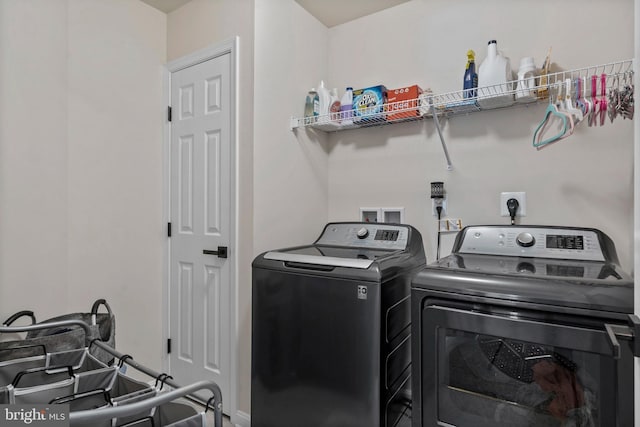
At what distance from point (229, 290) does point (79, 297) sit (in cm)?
83

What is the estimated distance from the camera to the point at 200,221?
2207 mm

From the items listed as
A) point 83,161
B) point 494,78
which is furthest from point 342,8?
point 83,161

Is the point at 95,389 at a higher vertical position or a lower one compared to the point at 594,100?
lower

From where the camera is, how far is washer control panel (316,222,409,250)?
6.29 ft

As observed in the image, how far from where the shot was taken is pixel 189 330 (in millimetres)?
2266

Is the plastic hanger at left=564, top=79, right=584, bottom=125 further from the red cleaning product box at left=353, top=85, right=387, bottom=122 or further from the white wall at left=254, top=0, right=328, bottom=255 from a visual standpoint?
the white wall at left=254, top=0, right=328, bottom=255

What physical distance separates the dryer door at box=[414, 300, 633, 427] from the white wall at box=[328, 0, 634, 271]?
76cm

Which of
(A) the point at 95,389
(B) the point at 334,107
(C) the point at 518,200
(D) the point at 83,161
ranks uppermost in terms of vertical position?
(B) the point at 334,107

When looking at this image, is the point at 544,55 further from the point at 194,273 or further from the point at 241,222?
the point at 194,273

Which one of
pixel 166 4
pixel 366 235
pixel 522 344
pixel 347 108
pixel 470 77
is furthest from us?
pixel 166 4

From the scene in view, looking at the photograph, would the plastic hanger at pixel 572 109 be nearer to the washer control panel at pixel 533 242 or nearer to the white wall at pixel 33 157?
the washer control panel at pixel 533 242

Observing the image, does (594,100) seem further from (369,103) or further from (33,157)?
(33,157)

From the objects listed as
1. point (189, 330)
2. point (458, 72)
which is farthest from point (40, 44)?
point (458, 72)

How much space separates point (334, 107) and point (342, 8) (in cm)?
61
